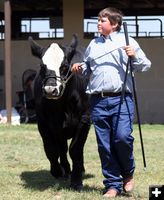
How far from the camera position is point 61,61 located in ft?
22.7

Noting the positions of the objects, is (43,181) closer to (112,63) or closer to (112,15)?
(112,63)

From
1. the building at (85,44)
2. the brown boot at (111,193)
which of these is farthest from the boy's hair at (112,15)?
the building at (85,44)

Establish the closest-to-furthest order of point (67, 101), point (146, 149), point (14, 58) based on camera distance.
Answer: point (67, 101) < point (146, 149) < point (14, 58)

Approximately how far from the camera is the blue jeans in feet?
21.4

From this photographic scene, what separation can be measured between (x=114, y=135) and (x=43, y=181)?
176cm

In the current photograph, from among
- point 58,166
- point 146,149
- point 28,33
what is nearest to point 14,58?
point 28,33

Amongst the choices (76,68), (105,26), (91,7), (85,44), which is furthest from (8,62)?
(105,26)

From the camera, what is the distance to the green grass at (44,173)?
6.95 metres

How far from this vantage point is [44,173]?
8.63m

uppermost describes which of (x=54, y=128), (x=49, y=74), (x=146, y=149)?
(x=49, y=74)

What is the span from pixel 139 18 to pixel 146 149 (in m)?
8.73

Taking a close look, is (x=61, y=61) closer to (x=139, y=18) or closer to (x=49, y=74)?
(x=49, y=74)

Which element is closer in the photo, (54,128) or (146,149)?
(54,128)

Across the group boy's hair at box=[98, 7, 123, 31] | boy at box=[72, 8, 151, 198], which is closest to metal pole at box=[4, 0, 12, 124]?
boy at box=[72, 8, 151, 198]
